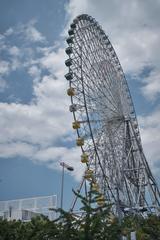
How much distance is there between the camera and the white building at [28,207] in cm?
5935

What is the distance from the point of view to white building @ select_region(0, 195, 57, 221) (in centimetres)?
5935

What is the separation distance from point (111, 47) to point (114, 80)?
14.1 feet

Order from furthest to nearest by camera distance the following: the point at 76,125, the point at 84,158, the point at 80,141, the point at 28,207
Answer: the point at 28,207, the point at 84,158, the point at 80,141, the point at 76,125

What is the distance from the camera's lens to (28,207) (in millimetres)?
68812

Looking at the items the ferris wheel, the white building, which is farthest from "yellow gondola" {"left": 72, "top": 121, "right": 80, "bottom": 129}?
the white building

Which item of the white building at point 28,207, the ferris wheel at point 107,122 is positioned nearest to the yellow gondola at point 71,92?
the ferris wheel at point 107,122

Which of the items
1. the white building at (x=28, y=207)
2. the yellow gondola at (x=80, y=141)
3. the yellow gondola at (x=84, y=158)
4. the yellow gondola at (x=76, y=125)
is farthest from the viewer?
the white building at (x=28, y=207)

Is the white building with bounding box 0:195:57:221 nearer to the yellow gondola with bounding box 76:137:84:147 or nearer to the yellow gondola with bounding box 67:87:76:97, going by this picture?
the yellow gondola with bounding box 76:137:84:147

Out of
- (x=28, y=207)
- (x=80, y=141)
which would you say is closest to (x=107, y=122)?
(x=80, y=141)

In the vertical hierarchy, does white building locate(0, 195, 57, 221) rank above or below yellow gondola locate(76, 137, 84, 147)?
below

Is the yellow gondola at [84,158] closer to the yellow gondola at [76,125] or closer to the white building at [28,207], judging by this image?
the yellow gondola at [76,125]

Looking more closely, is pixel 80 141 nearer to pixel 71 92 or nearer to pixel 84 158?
pixel 84 158

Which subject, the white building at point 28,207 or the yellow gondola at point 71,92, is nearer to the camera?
the yellow gondola at point 71,92

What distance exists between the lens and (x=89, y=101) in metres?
38.1
